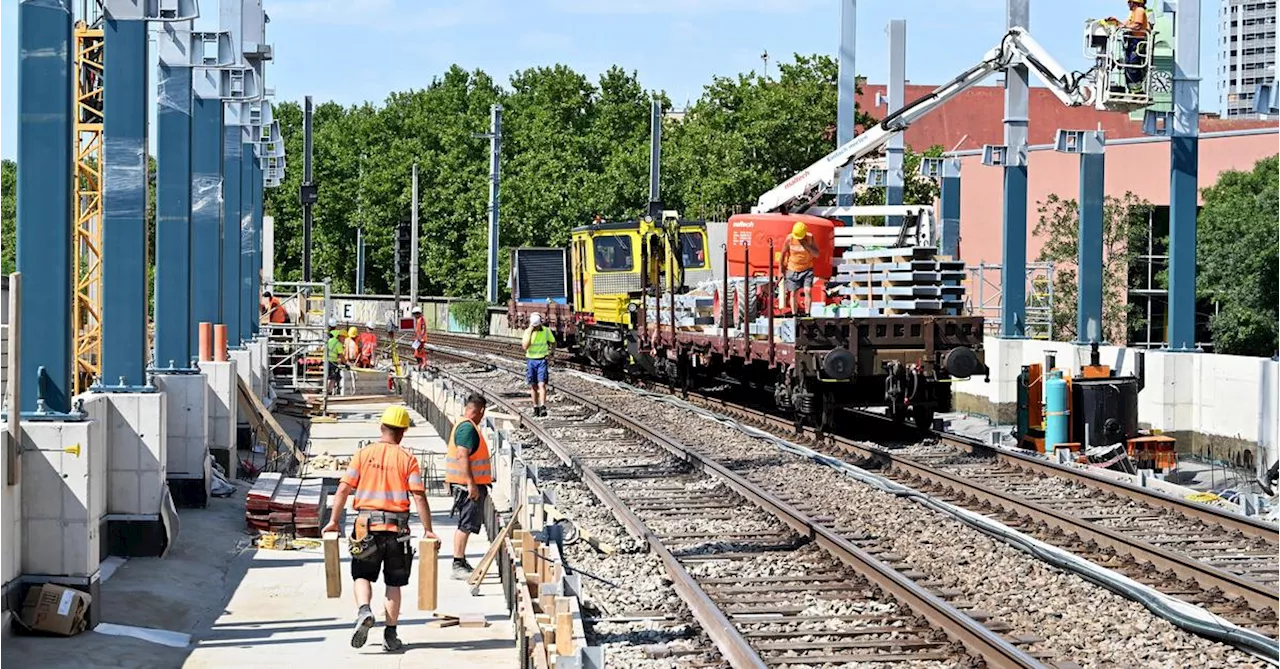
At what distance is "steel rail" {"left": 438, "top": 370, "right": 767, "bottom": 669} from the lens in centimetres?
964

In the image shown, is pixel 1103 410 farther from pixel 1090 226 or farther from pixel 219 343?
pixel 219 343

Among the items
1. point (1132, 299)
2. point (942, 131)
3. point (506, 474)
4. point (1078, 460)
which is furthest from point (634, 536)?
point (942, 131)

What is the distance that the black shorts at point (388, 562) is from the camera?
34.3ft

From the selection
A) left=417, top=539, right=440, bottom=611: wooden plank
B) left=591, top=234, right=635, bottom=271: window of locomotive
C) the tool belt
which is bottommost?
left=417, top=539, right=440, bottom=611: wooden plank

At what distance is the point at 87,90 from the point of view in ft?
95.2

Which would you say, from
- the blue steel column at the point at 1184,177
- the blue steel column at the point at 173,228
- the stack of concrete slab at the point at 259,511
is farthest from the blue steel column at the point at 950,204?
the stack of concrete slab at the point at 259,511

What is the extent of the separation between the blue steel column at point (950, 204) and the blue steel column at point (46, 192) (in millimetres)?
23464

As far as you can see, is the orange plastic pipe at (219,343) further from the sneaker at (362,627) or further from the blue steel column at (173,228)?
the sneaker at (362,627)

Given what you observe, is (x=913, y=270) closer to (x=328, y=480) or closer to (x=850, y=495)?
(x=850, y=495)

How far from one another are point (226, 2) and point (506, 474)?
1099 cm

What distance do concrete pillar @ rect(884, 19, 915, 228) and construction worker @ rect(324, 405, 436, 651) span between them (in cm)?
2371

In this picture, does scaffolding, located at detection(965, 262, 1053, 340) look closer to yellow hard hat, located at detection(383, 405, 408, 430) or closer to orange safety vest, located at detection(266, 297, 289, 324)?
orange safety vest, located at detection(266, 297, 289, 324)

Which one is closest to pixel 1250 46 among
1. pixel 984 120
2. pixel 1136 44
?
pixel 984 120

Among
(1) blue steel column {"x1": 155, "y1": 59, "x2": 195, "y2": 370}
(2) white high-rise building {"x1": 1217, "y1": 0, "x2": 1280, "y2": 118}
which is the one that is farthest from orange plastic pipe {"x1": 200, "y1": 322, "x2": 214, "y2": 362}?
(2) white high-rise building {"x1": 1217, "y1": 0, "x2": 1280, "y2": 118}
